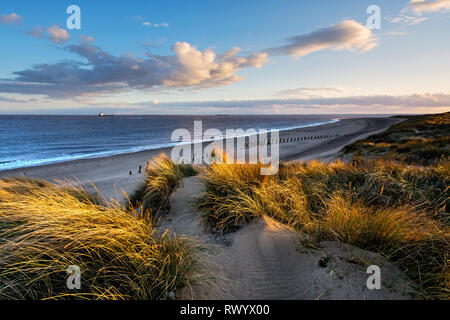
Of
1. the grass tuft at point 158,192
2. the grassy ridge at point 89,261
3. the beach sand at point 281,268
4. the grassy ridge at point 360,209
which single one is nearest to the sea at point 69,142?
the grass tuft at point 158,192

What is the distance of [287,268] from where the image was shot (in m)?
3.08

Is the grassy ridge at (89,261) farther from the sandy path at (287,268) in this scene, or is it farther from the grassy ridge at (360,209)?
the grassy ridge at (360,209)

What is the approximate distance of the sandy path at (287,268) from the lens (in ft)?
8.20

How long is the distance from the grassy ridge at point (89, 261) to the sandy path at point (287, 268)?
64 centimetres

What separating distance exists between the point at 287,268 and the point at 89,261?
2662 mm

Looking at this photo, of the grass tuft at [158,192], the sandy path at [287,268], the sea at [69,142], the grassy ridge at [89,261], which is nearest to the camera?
the grassy ridge at [89,261]

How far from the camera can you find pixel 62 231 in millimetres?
Result: 2623

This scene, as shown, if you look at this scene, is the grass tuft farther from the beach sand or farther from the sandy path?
the sandy path

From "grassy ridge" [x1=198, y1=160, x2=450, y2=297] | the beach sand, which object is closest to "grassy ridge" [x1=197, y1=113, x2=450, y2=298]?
"grassy ridge" [x1=198, y1=160, x2=450, y2=297]

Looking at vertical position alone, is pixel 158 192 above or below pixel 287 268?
above

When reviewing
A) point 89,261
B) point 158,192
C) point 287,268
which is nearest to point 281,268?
point 287,268

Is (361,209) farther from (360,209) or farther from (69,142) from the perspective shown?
(69,142)

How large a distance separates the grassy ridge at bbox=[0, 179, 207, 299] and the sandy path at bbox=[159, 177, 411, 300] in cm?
64
